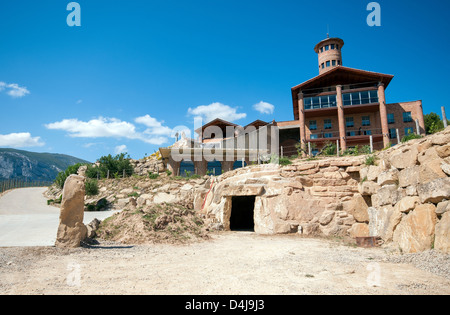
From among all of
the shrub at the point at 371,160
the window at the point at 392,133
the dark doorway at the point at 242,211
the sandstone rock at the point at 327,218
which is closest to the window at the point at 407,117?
the window at the point at 392,133

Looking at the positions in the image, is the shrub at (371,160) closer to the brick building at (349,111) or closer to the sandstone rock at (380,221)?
the sandstone rock at (380,221)

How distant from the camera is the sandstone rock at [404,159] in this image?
307 inches

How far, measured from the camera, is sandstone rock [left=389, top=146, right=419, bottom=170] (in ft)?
25.6

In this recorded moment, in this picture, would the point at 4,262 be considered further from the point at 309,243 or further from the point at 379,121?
the point at 379,121

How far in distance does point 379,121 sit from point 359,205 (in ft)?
77.6

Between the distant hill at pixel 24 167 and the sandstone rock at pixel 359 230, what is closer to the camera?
the sandstone rock at pixel 359 230

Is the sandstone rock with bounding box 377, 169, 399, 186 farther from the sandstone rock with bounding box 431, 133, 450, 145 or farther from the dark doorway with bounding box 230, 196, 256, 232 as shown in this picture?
the dark doorway with bounding box 230, 196, 256, 232

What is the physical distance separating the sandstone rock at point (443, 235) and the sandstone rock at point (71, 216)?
924 centimetres

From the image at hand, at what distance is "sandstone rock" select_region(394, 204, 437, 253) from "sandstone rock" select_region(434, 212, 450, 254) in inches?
9.5

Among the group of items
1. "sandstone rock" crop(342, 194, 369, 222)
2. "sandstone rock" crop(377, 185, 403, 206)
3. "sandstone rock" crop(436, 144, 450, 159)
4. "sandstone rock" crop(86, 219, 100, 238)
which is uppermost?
"sandstone rock" crop(436, 144, 450, 159)

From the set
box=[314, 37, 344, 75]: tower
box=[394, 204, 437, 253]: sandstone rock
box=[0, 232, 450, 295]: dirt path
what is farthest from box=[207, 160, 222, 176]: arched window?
box=[314, 37, 344, 75]: tower

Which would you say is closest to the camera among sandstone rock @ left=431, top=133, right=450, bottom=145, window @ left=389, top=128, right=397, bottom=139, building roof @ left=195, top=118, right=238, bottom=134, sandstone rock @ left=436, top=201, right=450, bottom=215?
sandstone rock @ left=436, top=201, right=450, bottom=215

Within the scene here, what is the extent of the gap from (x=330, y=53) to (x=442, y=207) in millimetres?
36665
